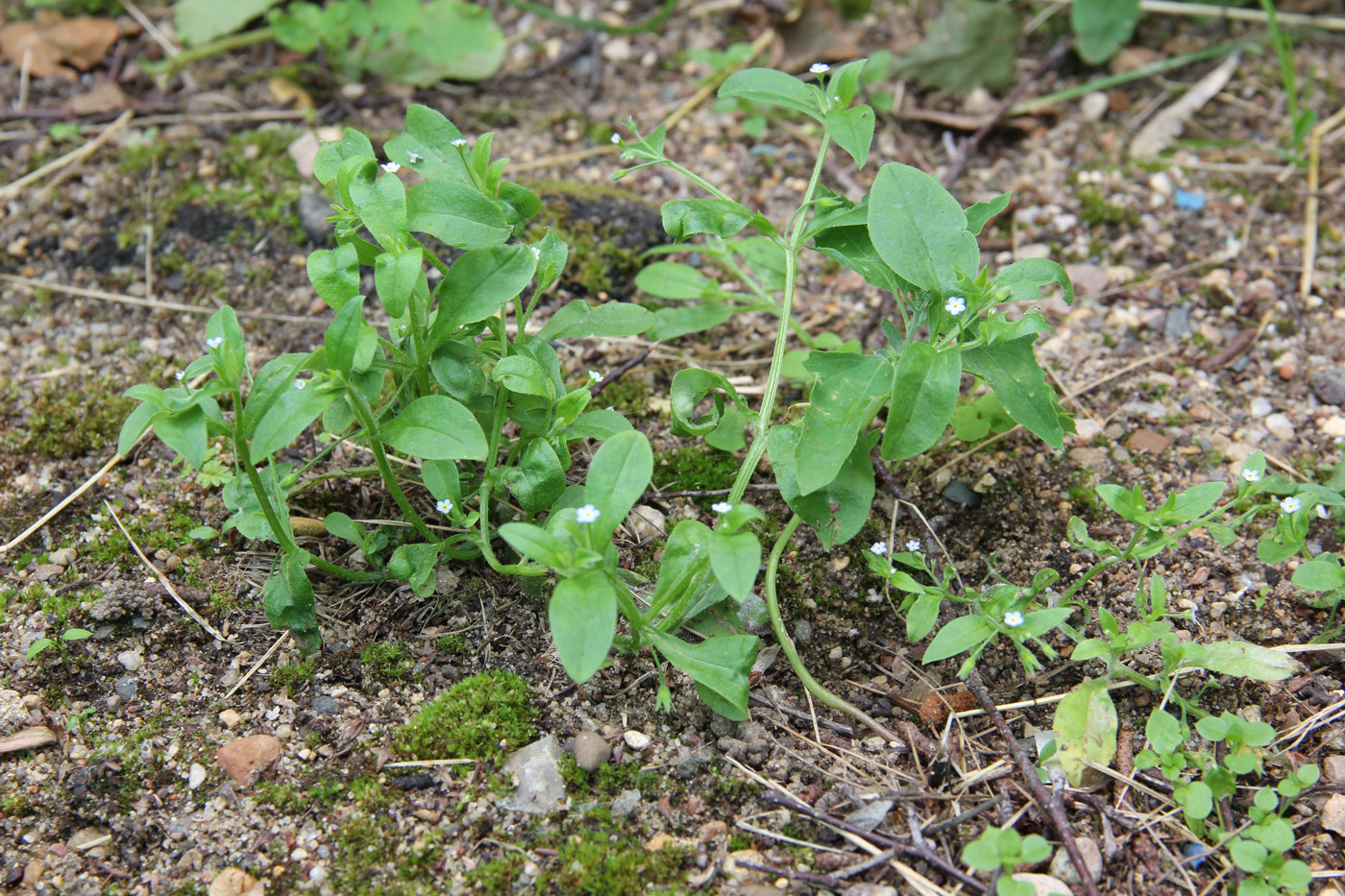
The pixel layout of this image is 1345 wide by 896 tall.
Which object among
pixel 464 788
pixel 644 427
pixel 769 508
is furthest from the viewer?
pixel 644 427

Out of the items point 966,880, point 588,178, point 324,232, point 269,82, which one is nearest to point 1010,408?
point 966,880

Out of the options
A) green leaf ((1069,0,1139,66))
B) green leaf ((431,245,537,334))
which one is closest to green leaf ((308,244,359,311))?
green leaf ((431,245,537,334))

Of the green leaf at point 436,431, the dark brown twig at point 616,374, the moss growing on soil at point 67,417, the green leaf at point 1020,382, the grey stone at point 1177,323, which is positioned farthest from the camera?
the grey stone at point 1177,323

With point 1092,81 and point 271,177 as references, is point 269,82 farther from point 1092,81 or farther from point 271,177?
point 1092,81

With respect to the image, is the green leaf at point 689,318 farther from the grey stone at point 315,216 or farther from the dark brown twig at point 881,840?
the dark brown twig at point 881,840

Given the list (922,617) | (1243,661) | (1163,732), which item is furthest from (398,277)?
(1243,661)

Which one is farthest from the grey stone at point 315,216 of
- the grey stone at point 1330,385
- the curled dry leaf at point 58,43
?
the grey stone at point 1330,385

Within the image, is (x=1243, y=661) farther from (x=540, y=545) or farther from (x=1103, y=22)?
(x=1103, y=22)
